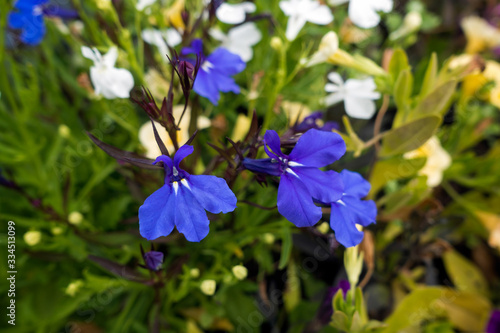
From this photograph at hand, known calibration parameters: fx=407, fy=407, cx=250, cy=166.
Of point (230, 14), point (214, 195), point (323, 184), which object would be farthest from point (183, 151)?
point (230, 14)

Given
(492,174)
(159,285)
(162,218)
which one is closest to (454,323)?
(492,174)

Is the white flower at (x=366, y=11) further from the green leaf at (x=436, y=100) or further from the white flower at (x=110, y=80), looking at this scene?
the white flower at (x=110, y=80)

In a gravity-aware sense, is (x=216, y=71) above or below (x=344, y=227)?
above

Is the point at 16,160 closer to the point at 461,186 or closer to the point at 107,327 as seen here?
the point at 107,327

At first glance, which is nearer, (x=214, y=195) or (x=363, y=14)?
(x=214, y=195)

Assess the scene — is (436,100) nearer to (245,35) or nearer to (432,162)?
(432,162)

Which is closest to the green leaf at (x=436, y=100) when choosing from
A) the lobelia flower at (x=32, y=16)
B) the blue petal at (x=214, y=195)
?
the blue petal at (x=214, y=195)

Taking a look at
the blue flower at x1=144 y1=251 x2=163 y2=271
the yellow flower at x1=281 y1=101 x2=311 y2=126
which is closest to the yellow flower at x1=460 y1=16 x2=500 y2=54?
the yellow flower at x1=281 y1=101 x2=311 y2=126
